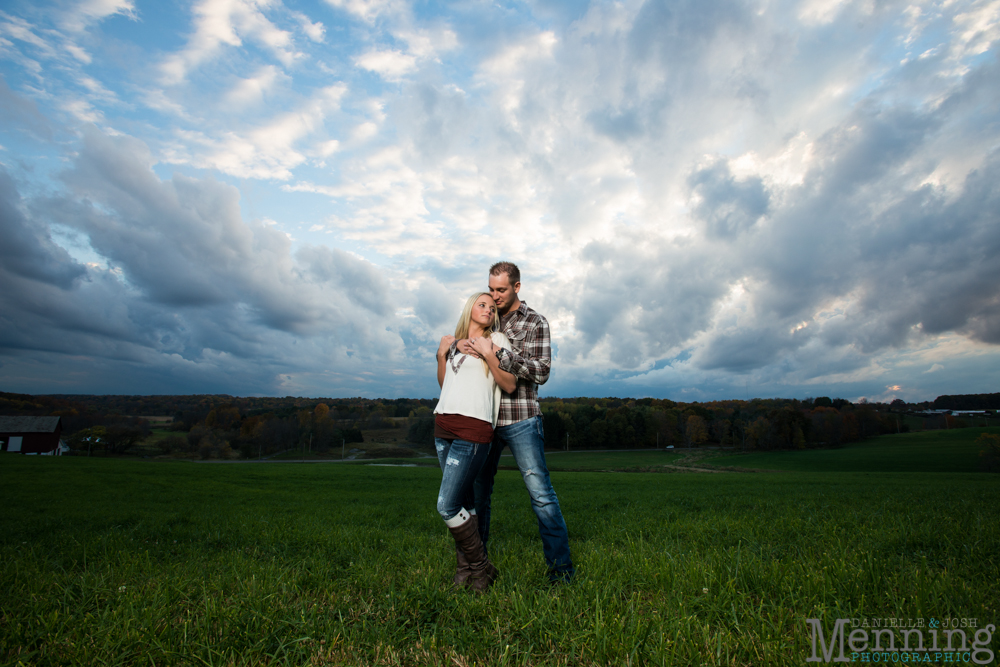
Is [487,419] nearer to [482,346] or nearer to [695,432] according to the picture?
[482,346]

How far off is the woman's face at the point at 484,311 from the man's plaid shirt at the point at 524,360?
12.1 inches

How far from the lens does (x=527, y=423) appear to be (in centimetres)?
350

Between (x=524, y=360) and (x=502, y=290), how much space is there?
28.6 inches

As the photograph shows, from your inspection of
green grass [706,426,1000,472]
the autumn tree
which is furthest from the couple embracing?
the autumn tree

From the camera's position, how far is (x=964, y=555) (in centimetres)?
330

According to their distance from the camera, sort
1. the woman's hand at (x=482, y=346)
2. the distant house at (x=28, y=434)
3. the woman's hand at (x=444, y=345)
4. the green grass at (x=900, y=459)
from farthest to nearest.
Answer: the distant house at (x=28, y=434)
the green grass at (x=900, y=459)
the woman's hand at (x=444, y=345)
the woman's hand at (x=482, y=346)

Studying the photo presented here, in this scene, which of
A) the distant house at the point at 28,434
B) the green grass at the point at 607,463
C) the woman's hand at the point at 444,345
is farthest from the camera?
the distant house at the point at 28,434

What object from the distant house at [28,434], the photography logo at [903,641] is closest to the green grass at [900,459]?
the photography logo at [903,641]

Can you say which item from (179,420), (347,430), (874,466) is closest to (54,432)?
(179,420)

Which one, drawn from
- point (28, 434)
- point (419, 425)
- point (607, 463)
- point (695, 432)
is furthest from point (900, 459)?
point (28, 434)

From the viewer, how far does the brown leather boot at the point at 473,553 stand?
3111 mm

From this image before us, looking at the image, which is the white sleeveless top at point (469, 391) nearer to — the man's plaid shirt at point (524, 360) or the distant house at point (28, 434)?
the man's plaid shirt at point (524, 360)

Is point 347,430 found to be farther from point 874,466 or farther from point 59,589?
point 59,589

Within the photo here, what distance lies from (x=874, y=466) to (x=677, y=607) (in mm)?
56488
